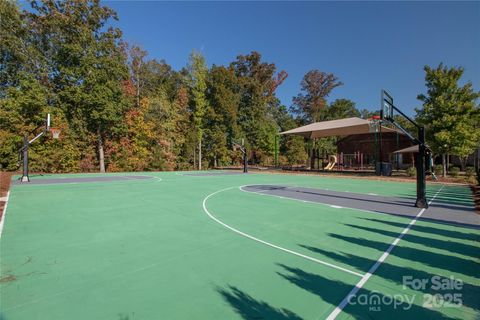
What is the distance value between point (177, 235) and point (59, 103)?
24679mm

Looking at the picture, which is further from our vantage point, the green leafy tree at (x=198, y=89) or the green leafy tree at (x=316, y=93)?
the green leafy tree at (x=316, y=93)

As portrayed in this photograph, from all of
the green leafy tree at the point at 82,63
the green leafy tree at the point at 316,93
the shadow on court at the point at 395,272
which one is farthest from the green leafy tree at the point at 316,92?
the shadow on court at the point at 395,272

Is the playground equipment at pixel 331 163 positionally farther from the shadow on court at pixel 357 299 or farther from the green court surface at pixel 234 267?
the shadow on court at pixel 357 299

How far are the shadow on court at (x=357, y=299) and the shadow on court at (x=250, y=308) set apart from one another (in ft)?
1.37

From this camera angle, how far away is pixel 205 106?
3200 centimetres

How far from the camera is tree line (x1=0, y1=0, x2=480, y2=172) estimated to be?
16984 mm

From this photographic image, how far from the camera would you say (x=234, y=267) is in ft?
11.6

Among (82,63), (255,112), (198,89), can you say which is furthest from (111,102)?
(255,112)

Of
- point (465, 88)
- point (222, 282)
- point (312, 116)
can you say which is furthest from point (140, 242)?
point (312, 116)

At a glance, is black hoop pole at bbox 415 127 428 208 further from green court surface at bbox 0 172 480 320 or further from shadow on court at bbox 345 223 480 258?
shadow on court at bbox 345 223 480 258

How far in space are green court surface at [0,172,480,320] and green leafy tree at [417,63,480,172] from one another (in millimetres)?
13740

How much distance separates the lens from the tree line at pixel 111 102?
17.0 meters

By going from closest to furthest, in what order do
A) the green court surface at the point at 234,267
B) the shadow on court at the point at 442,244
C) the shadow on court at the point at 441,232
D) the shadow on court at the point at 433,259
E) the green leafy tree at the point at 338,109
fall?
the green court surface at the point at 234,267 < the shadow on court at the point at 433,259 < the shadow on court at the point at 442,244 < the shadow on court at the point at 441,232 < the green leafy tree at the point at 338,109

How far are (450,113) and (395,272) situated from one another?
1792cm
